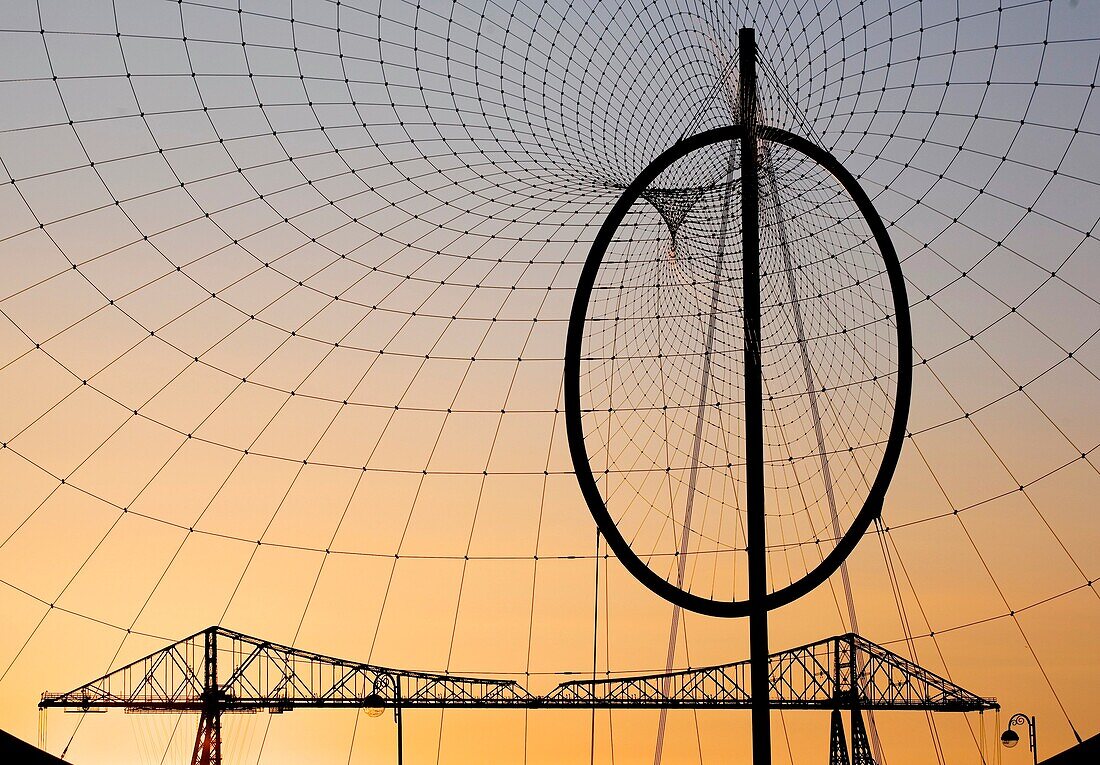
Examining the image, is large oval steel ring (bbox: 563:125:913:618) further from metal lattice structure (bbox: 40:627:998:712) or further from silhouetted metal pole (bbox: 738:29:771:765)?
metal lattice structure (bbox: 40:627:998:712)

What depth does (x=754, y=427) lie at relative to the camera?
117 ft

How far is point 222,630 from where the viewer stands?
158 meters

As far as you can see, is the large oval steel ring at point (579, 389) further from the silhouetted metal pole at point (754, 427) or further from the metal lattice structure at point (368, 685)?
the metal lattice structure at point (368, 685)

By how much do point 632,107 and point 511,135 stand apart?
3.54 m

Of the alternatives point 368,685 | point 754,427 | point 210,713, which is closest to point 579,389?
point 754,427

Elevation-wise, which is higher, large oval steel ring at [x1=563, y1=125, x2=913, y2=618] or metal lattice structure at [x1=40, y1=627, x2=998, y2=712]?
metal lattice structure at [x1=40, y1=627, x2=998, y2=712]

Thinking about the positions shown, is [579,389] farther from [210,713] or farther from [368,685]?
[368,685]

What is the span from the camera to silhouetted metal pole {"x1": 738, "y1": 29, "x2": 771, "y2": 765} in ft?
114

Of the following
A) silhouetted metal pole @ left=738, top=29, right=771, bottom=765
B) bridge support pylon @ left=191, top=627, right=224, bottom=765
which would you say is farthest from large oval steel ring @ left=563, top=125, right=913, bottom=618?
bridge support pylon @ left=191, top=627, right=224, bottom=765

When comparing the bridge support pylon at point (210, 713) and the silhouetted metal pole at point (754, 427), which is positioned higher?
the bridge support pylon at point (210, 713)

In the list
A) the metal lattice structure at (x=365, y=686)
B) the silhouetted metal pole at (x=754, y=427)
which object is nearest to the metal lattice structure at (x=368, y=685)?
the metal lattice structure at (x=365, y=686)

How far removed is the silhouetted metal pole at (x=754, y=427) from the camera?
34.7 m

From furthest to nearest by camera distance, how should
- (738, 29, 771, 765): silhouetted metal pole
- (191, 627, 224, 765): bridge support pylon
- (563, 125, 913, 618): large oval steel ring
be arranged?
(191, 627, 224, 765): bridge support pylon, (738, 29, 771, 765): silhouetted metal pole, (563, 125, 913, 618): large oval steel ring

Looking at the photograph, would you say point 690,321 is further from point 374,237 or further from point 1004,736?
point 1004,736
